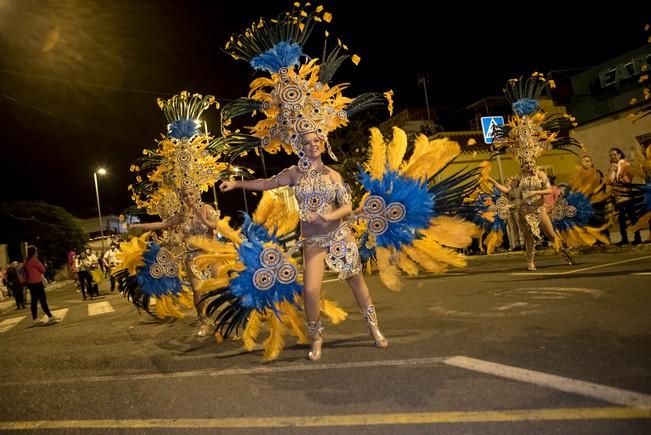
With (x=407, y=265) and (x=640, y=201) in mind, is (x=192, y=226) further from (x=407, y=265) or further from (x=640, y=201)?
(x=640, y=201)

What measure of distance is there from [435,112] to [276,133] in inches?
926

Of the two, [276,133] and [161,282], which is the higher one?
[276,133]

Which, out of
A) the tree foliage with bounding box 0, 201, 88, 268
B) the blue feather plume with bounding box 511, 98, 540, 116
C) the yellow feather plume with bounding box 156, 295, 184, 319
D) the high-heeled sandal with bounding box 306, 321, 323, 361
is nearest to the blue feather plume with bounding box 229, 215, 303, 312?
the high-heeled sandal with bounding box 306, 321, 323, 361

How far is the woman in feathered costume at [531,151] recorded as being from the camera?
28.3 ft

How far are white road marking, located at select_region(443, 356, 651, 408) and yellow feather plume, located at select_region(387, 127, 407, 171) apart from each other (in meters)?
1.91

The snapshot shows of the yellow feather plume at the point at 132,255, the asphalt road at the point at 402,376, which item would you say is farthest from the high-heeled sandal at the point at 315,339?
the yellow feather plume at the point at 132,255

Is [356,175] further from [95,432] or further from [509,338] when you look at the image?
[95,432]

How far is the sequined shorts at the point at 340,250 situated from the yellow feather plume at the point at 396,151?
32.0 inches

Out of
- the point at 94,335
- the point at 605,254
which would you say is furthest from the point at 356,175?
the point at 605,254

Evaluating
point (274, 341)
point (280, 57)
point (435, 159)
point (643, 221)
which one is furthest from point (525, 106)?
point (274, 341)

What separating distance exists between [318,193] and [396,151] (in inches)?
39.5

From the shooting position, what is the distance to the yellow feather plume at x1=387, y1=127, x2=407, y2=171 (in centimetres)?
484

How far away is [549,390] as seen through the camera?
9.68 feet

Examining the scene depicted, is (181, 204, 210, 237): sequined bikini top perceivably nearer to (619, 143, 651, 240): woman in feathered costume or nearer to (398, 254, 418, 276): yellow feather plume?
(398, 254, 418, 276): yellow feather plume
